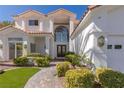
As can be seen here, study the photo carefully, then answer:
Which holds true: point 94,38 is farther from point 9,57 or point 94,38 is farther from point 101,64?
point 9,57

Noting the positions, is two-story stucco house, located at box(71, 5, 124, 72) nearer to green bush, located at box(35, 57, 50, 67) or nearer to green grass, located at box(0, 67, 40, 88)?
green grass, located at box(0, 67, 40, 88)

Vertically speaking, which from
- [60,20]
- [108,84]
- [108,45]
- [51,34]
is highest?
[60,20]

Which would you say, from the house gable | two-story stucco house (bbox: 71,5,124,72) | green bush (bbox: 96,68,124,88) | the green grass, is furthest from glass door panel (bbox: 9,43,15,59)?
green bush (bbox: 96,68,124,88)

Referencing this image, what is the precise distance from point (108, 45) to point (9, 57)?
25.6 ft

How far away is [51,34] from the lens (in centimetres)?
2453

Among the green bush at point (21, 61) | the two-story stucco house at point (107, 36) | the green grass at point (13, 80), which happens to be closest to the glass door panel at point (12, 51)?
the green bush at point (21, 61)

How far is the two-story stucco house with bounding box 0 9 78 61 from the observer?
60.6 ft

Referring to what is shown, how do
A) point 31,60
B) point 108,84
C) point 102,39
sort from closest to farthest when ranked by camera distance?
point 108,84 < point 102,39 < point 31,60

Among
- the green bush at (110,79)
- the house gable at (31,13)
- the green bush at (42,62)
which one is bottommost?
the green bush at (110,79)

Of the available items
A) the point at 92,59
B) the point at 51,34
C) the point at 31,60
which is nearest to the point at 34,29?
the point at 51,34

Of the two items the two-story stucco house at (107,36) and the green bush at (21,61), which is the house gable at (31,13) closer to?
the green bush at (21,61)

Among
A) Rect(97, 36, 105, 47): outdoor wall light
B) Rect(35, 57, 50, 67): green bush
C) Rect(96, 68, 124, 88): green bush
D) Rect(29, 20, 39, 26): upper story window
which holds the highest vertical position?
Rect(29, 20, 39, 26): upper story window

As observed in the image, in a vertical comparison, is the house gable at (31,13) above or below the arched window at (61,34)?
above

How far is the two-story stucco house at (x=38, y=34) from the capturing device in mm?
18469
